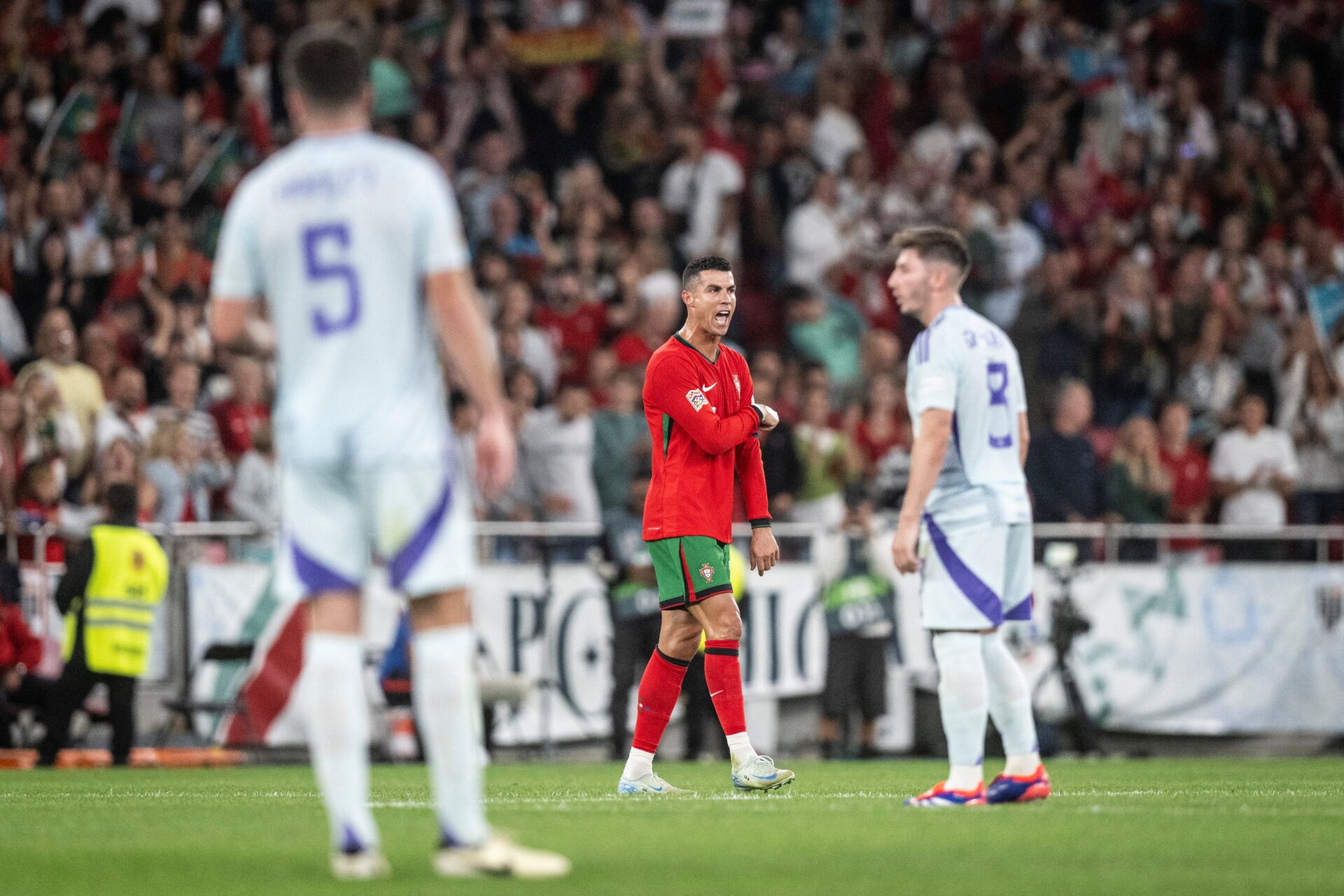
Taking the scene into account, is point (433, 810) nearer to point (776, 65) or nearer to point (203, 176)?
point (203, 176)

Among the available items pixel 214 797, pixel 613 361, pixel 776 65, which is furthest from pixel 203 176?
pixel 214 797

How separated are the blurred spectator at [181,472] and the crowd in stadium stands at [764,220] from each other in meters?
0.03

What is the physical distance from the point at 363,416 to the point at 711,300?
15.1 feet

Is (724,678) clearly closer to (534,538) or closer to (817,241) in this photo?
(534,538)

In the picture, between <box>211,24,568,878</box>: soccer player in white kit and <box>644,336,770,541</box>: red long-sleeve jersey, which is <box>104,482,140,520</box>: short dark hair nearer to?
<box>644,336,770,541</box>: red long-sleeve jersey

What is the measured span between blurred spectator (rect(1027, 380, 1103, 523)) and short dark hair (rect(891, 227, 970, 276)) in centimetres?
883

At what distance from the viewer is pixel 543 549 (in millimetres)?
16375

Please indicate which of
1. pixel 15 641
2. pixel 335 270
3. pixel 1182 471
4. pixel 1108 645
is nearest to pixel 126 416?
pixel 15 641

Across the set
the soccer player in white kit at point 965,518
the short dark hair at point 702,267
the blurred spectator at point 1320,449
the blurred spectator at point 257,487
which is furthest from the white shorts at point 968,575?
the blurred spectator at point 1320,449

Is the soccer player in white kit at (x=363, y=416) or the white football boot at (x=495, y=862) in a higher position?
the soccer player in white kit at (x=363, y=416)

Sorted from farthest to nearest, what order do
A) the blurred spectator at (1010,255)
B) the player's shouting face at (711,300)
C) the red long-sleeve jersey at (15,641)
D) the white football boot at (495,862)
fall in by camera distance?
the blurred spectator at (1010,255) → the red long-sleeve jersey at (15,641) → the player's shouting face at (711,300) → the white football boot at (495,862)

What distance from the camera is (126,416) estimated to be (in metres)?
15.9

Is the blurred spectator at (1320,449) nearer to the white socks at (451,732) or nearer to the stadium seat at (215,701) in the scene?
the stadium seat at (215,701)

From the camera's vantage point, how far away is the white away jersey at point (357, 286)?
5.77 metres
